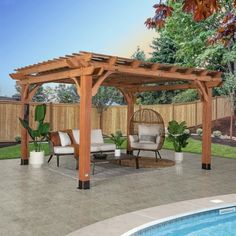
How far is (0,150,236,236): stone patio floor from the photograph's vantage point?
4.36 meters

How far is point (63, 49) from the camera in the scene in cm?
3059

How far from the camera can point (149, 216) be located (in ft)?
14.4

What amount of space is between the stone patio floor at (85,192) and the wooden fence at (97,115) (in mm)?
4755

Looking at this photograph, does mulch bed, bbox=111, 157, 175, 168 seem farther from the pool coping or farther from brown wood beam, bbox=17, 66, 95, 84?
the pool coping

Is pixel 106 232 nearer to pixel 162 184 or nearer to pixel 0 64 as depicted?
pixel 162 184

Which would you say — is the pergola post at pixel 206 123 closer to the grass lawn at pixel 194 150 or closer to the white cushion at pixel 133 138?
the white cushion at pixel 133 138

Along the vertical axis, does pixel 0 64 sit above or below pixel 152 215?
above

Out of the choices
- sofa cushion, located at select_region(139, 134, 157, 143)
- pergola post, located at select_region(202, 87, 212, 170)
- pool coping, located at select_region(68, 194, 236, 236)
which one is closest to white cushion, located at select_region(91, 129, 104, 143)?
sofa cushion, located at select_region(139, 134, 157, 143)

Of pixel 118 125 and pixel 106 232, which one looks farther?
pixel 118 125

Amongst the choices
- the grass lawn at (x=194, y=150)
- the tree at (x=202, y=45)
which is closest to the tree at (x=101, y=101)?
the grass lawn at (x=194, y=150)

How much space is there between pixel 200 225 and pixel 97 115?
12387 millimetres

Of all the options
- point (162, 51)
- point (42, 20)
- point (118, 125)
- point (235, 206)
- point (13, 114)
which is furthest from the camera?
point (42, 20)

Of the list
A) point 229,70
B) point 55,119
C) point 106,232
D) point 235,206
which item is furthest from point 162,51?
point 106,232

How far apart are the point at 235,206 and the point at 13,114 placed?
1065 cm
